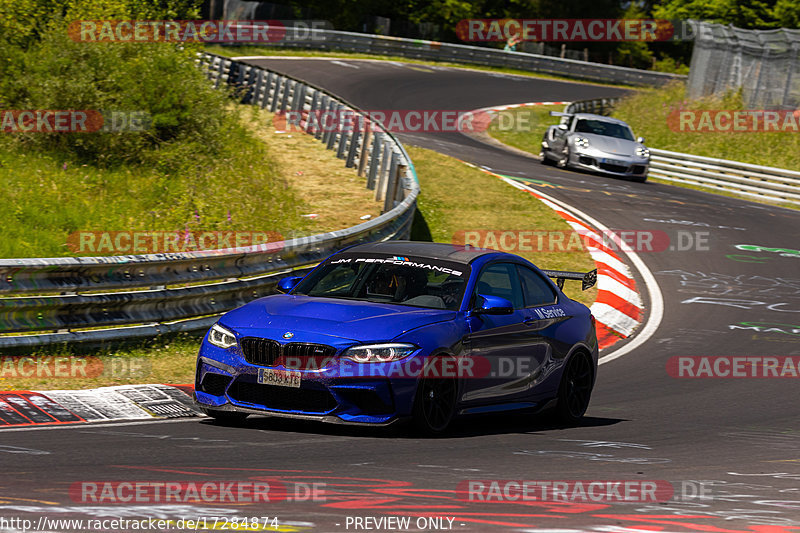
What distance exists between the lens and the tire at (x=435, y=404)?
308 inches

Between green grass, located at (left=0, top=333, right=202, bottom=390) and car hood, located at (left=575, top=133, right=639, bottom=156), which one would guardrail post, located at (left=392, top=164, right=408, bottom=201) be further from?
car hood, located at (left=575, top=133, right=639, bottom=156)

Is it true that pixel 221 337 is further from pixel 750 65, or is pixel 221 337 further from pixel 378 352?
pixel 750 65

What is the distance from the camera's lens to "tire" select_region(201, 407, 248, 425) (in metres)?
8.10

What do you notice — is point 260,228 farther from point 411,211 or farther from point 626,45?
point 626,45

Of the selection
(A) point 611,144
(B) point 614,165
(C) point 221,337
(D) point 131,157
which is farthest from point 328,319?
(A) point 611,144

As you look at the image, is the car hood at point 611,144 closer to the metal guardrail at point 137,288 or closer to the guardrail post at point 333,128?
the guardrail post at point 333,128

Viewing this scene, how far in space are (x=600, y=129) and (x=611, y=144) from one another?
0.68 metres

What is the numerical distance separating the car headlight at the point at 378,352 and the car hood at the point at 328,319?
0.05m

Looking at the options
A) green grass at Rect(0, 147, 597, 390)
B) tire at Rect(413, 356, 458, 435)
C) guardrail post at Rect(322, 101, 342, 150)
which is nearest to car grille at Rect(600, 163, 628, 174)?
green grass at Rect(0, 147, 597, 390)

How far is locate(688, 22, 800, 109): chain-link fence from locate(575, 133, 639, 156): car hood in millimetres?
7948

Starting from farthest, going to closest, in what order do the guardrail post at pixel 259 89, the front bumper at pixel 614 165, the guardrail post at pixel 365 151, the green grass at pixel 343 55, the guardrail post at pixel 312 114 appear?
the green grass at pixel 343 55
the guardrail post at pixel 259 89
the front bumper at pixel 614 165
the guardrail post at pixel 312 114
the guardrail post at pixel 365 151

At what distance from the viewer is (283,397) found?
7.76 meters

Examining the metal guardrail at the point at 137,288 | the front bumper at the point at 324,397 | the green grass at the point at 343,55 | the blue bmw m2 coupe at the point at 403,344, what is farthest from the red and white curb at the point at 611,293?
the green grass at the point at 343,55

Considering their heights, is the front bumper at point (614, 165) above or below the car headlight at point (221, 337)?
below
